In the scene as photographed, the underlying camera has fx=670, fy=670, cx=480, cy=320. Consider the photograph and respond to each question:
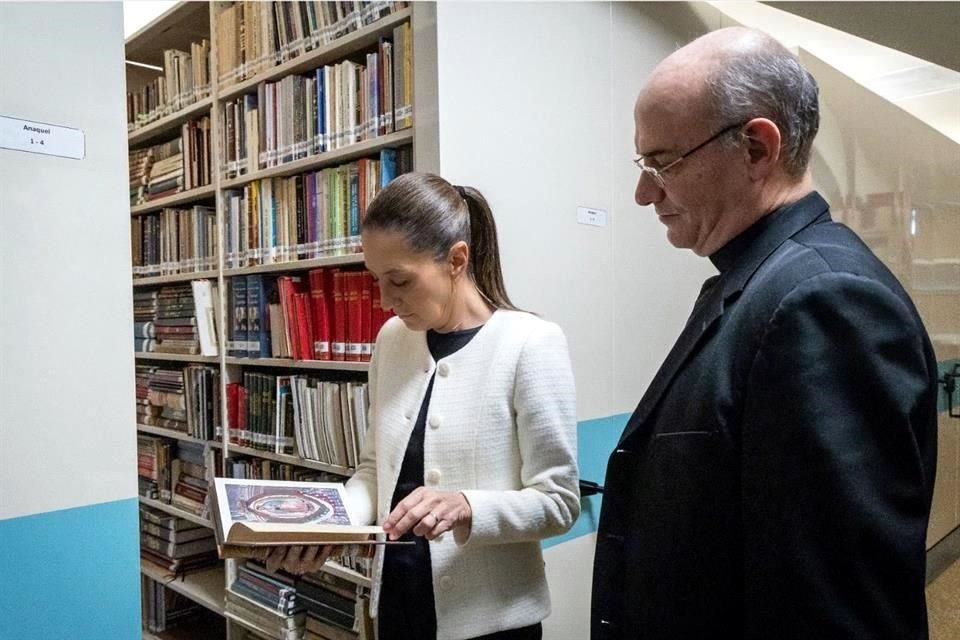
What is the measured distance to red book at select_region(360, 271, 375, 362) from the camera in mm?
2084

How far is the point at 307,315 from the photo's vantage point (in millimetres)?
2283

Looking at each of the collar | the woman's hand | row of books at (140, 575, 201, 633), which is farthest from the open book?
row of books at (140, 575, 201, 633)

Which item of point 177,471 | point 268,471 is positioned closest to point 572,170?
point 268,471

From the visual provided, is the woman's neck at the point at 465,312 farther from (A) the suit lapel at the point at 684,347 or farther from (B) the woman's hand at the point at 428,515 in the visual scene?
(A) the suit lapel at the point at 684,347

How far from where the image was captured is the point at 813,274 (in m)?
0.69

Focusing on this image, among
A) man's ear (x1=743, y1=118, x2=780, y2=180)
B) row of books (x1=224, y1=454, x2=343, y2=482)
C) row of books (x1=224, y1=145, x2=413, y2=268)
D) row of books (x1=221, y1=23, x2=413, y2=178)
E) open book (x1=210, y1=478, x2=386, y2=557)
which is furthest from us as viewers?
row of books (x1=224, y1=454, x2=343, y2=482)

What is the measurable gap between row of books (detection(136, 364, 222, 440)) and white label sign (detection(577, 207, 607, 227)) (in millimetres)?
1630

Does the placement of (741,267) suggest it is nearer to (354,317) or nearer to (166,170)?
(354,317)

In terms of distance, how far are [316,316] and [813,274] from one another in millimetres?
1815

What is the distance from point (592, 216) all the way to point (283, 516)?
5.06ft

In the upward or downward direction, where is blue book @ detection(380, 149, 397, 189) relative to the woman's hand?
upward

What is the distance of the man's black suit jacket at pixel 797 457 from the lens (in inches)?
25.5

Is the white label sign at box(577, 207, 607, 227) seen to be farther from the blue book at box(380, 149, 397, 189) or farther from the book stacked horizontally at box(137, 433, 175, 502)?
the book stacked horizontally at box(137, 433, 175, 502)

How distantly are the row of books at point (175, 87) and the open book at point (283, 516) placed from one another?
2.15m
